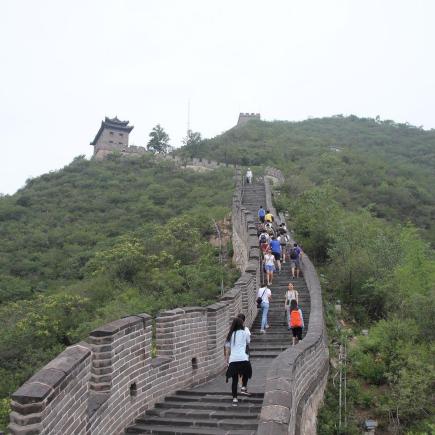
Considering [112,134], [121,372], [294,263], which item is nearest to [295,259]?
[294,263]

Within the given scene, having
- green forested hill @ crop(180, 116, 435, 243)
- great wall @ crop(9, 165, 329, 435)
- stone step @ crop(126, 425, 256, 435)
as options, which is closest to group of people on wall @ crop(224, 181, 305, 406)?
great wall @ crop(9, 165, 329, 435)

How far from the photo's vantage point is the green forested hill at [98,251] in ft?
56.9

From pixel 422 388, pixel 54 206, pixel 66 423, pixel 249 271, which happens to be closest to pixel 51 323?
pixel 249 271

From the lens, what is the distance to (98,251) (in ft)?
91.4

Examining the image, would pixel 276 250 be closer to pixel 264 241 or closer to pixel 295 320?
pixel 264 241

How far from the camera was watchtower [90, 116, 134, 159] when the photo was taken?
78688mm

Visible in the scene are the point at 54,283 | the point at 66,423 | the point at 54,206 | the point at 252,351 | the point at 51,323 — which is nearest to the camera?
the point at 66,423

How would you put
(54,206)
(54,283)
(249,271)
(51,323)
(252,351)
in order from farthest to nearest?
(54,206), (54,283), (51,323), (249,271), (252,351)

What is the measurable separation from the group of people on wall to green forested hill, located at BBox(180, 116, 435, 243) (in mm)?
11272

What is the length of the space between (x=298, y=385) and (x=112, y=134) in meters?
74.9

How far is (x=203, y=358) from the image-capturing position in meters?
9.46

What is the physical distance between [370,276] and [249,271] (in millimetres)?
3717

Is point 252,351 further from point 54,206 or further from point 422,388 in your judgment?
point 54,206

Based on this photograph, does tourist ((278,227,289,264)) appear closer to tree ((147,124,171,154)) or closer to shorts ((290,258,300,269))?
shorts ((290,258,300,269))
